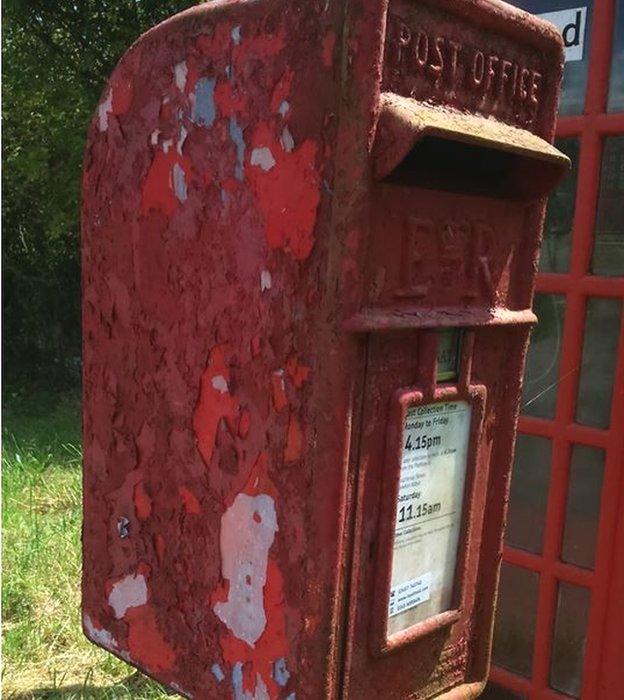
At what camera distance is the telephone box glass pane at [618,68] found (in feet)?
6.49

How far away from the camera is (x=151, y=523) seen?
1.51 metres

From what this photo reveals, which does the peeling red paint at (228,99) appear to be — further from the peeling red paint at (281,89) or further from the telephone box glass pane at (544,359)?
the telephone box glass pane at (544,359)

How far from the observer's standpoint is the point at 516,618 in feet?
7.43

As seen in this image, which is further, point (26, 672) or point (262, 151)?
point (26, 672)

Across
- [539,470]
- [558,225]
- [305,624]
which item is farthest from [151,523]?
[558,225]

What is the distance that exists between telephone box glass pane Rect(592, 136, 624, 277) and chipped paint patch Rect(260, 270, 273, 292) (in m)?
1.10

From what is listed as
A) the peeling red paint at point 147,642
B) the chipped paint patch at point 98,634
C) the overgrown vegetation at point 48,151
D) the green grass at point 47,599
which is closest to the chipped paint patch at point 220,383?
the peeling red paint at point 147,642

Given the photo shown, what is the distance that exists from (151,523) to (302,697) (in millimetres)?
416

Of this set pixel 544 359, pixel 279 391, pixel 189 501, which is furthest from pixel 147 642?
pixel 544 359

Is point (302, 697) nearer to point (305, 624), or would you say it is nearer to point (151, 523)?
point (305, 624)

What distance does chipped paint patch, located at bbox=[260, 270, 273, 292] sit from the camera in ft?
4.09

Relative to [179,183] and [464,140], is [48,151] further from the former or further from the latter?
[464,140]

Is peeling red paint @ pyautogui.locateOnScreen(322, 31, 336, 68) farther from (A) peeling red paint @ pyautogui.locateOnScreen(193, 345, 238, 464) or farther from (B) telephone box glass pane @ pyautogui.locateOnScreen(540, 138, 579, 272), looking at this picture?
(B) telephone box glass pane @ pyautogui.locateOnScreen(540, 138, 579, 272)

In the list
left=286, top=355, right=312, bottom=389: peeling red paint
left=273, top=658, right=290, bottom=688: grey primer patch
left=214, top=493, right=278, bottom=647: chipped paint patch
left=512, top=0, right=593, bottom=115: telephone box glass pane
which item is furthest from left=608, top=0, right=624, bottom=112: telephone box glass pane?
left=273, top=658, right=290, bottom=688: grey primer patch
